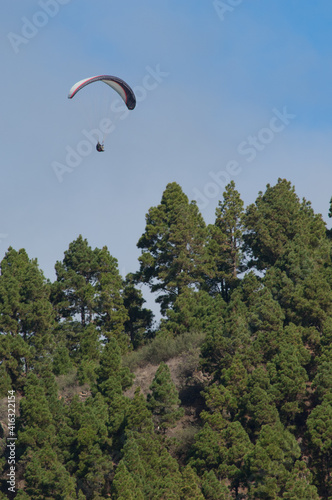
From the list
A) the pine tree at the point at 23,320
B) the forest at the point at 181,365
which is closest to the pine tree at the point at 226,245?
the forest at the point at 181,365

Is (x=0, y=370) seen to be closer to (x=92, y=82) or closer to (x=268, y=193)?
(x=92, y=82)

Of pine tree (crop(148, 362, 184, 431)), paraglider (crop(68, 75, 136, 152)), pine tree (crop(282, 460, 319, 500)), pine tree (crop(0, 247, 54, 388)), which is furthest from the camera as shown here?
pine tree (crop(0, 247, 54, 388))

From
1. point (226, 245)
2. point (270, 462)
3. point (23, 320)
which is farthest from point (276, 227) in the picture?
point (270, 462)

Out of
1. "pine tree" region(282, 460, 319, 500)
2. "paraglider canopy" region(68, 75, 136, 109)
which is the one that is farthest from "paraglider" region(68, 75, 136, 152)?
"pine tree" region(282, 460, 319, 500)

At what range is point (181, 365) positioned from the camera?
213 feet

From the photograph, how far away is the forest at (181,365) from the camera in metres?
49.8

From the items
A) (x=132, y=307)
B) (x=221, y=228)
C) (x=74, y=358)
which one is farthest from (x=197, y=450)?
(x=221, y=228)

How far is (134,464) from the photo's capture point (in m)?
48.8

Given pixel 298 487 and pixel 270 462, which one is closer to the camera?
pixel 298 487

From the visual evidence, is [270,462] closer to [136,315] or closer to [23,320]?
[23,320]

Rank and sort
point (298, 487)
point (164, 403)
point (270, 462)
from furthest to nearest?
point (164, 403), point (270, 462), point (298, 487)

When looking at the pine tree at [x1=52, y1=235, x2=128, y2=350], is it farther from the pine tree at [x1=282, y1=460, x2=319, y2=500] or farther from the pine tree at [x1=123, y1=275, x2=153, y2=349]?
the pine tree at [x1=282, y1=460, x2=319, y2=500]

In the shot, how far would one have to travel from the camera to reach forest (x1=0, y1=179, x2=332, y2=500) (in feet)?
164

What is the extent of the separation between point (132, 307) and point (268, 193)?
564 inches
